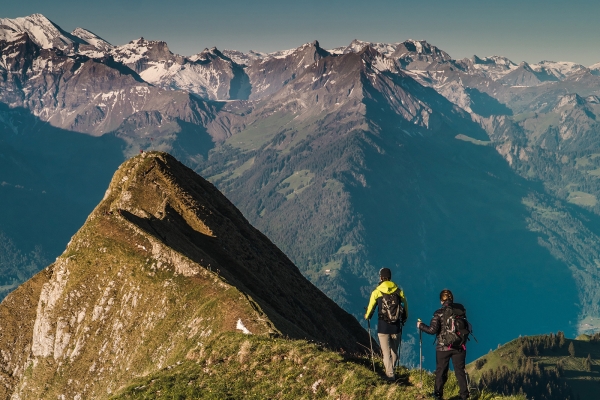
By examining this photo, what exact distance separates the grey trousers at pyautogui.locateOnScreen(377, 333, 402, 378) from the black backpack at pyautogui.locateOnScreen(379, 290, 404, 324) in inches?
42.4

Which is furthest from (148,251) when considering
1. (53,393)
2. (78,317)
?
(53,393)

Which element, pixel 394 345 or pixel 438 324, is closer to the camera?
pixel 438 324

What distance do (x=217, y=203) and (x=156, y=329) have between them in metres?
49.4

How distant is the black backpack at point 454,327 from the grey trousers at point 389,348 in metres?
3.81

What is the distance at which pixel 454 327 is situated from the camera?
2692 cm

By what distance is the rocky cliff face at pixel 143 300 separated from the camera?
47938 mm

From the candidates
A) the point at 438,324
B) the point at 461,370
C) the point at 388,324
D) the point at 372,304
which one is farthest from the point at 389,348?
the point at 461,370

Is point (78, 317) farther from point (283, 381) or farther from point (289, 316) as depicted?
point (283, 381)

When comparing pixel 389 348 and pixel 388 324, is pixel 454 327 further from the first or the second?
pixel 389 348

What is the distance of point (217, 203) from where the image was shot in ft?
322

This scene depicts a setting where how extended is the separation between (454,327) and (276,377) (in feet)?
37.9

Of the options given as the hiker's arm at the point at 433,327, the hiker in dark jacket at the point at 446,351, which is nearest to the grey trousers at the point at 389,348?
the hiker in dark jacket at the point at 446,351

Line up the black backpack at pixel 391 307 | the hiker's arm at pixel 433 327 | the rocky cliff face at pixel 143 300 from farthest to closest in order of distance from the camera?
1. the rocky cliff face at pixel 143 300
2. the black backpack at pixel 391 307
3. the hiker's arm at pixel 433 327

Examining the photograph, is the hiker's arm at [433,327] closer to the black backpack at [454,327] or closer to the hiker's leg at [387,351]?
the black backpack at [454,327]
